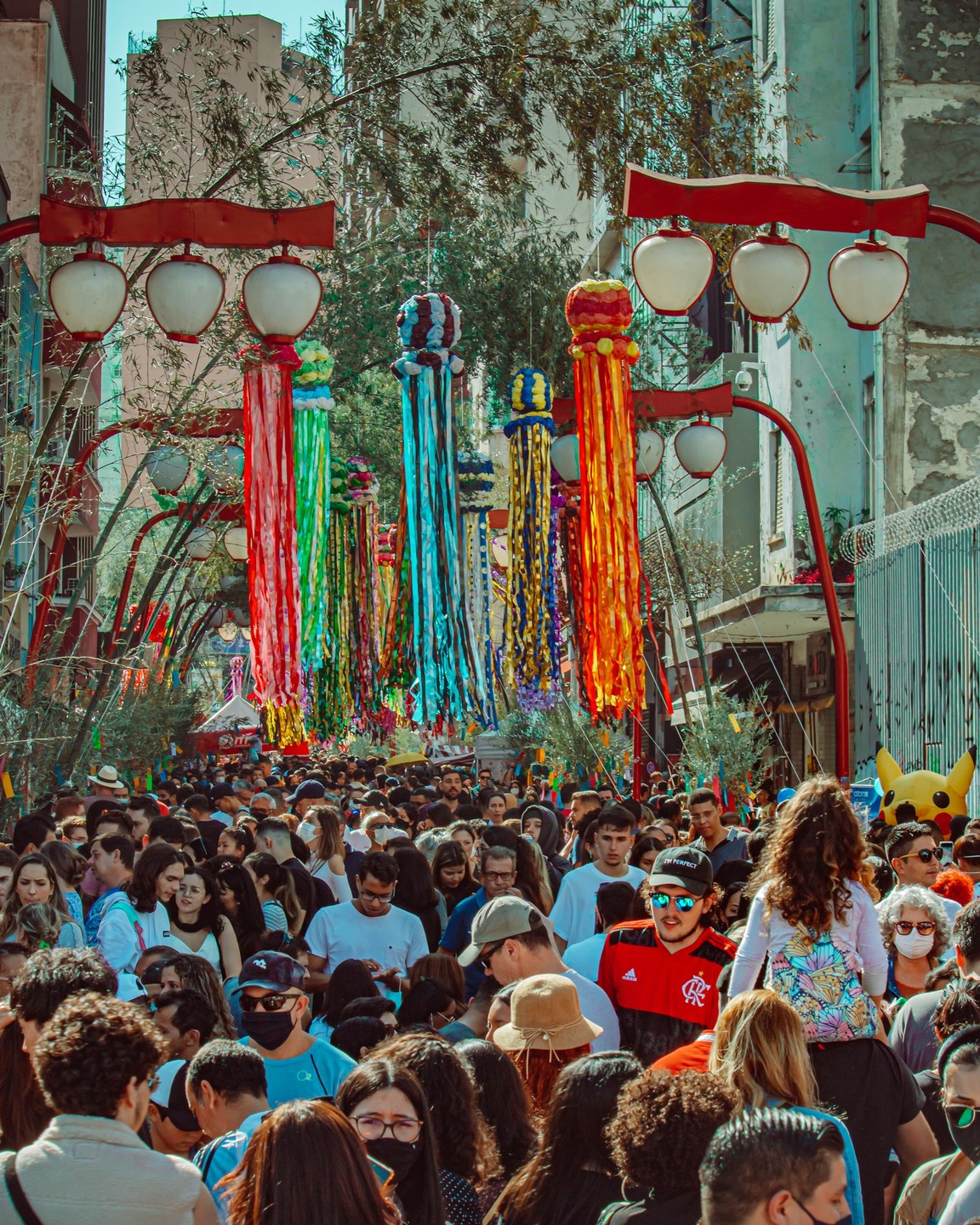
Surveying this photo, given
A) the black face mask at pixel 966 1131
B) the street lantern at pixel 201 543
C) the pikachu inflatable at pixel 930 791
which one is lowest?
the pikachu inflatable at pixel 930 791

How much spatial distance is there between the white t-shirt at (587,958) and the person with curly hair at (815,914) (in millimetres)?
1148

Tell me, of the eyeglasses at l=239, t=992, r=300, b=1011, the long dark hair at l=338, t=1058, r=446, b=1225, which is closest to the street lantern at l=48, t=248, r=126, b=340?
the eyeglasses at l=239, t=992, r=300, b=1011

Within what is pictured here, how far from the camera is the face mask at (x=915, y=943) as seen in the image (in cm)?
665

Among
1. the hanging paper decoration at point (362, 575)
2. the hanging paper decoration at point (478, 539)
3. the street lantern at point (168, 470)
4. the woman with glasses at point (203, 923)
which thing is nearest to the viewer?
the woman with glasses at point (203, 923)

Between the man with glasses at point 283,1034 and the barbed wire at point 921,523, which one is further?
the barbed wire at point 921,523

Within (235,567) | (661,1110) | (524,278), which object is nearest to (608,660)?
(661,1110)

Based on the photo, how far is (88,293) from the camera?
8047mm

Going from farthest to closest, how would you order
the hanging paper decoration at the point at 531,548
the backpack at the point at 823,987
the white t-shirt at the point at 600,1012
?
1. the hanging paper decoration at the point at 531,548
2. the white t-shirt at the point at 600,1012
3. the backpack at the point at 823,987

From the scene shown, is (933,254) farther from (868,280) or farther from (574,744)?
(868,280)

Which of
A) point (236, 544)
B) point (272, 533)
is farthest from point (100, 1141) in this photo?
point (236, 544)

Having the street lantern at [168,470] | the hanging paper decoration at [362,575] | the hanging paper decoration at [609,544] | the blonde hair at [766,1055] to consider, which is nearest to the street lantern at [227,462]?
the hanging paper decoration at [362,575]

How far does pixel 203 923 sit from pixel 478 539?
3456mm

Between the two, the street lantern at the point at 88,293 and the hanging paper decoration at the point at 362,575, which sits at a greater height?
the street lantern at the point at 88,293

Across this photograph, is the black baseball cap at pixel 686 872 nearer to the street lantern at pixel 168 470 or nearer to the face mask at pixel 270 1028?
the face mask at pixel 270 1028
